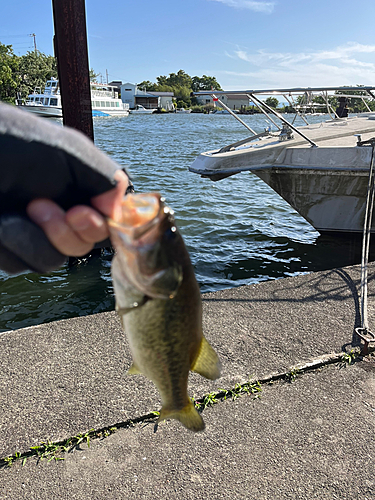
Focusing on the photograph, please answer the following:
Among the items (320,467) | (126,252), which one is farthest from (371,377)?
(126,252)

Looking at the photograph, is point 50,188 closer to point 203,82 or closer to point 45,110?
point 45,110

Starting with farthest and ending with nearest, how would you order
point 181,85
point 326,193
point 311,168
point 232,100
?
point 181,85 < point 232,100 < point 326,193 < point 311,168

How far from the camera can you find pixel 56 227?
1.21m

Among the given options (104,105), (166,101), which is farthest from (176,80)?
(104,105)

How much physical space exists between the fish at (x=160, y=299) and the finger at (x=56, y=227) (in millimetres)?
131

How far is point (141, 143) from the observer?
2945 centimetres

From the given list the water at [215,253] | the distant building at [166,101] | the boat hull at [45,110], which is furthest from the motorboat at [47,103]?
the distant building at [166,101]

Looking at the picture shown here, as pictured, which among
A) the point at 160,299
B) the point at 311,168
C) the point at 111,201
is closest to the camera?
the point at 111,201

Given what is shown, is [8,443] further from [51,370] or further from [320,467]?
[320,467]

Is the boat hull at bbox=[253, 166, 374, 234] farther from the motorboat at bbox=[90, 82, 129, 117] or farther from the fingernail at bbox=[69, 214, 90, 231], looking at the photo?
the motorboat at bbox=[90, 82, 129, 117]

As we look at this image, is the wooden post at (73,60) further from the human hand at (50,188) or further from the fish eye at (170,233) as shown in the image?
the fish eye at (170,233)

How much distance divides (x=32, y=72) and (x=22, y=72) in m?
1.78

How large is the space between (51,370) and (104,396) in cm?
65

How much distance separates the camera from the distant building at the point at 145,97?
436 feet
